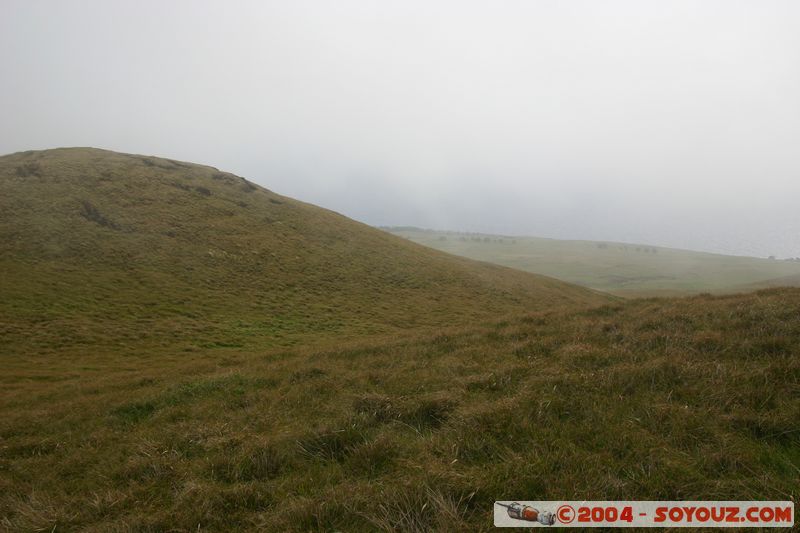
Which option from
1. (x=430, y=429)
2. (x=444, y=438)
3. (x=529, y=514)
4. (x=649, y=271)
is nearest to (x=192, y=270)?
(x=430, y=429)

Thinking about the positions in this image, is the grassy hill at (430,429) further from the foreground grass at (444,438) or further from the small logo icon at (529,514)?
the small logo icon at (529,514)

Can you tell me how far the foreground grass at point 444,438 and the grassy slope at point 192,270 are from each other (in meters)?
21.5

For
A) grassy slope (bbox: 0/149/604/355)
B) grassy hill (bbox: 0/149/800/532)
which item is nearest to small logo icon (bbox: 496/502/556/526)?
grassy hill (bbox: 0/149/800/532)

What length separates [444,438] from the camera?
16.6ft

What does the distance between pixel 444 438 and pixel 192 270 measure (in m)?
44.6

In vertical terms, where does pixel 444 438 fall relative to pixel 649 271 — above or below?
above

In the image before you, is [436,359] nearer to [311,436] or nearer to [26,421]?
Answer: [311,436]

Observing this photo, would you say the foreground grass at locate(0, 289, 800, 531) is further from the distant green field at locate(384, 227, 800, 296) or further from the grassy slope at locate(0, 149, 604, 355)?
the distant green field at locate(384, 227, 800, 296)

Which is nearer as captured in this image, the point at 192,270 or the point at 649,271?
the point at 192,270

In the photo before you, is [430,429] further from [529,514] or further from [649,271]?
[649,271]

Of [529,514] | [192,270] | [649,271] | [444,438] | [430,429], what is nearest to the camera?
[529,514]

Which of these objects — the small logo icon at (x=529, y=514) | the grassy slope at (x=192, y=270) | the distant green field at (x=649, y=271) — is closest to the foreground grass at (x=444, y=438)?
the small logo icon at (x=529, y=514)

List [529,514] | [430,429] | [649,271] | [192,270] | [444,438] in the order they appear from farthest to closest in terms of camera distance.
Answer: [649,271] → [192,270] → [430,429] → [444,438] → [529,514]

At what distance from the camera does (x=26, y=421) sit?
10.4 meters
